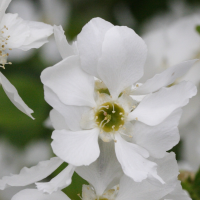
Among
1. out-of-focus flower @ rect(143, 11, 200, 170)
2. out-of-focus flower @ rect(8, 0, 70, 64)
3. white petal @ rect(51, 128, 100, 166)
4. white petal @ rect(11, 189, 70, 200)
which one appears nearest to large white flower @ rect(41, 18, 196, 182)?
white petal @ rect(51, 128, 100, 166)

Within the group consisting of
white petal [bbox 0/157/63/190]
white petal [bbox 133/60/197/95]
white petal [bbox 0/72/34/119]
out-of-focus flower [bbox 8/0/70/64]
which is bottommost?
out-of-focus flower [bbox 8/0/70/64]

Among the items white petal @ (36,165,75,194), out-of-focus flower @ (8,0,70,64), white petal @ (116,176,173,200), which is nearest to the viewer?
white petal @ (36,165,75,194)

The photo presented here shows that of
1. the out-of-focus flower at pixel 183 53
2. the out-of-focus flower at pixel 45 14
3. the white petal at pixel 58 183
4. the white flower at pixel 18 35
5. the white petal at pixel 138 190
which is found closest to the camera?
the white petal at pixel 58 183

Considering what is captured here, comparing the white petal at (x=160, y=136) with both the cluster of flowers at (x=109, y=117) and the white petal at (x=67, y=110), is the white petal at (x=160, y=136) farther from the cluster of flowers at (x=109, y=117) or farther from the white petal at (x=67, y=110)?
the white petal at (x=67, y=110)

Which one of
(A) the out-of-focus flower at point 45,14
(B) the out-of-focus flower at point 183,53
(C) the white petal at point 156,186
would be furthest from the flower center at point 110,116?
(A) the out-of-focus flower at point 45,14

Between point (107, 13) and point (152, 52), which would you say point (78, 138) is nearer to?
point (152, 52)

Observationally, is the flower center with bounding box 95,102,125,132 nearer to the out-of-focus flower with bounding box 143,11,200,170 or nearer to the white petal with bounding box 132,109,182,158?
the white petal with bounding box 132,109,182,158

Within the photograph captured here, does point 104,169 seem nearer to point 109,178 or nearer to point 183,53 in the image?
point 109,178
